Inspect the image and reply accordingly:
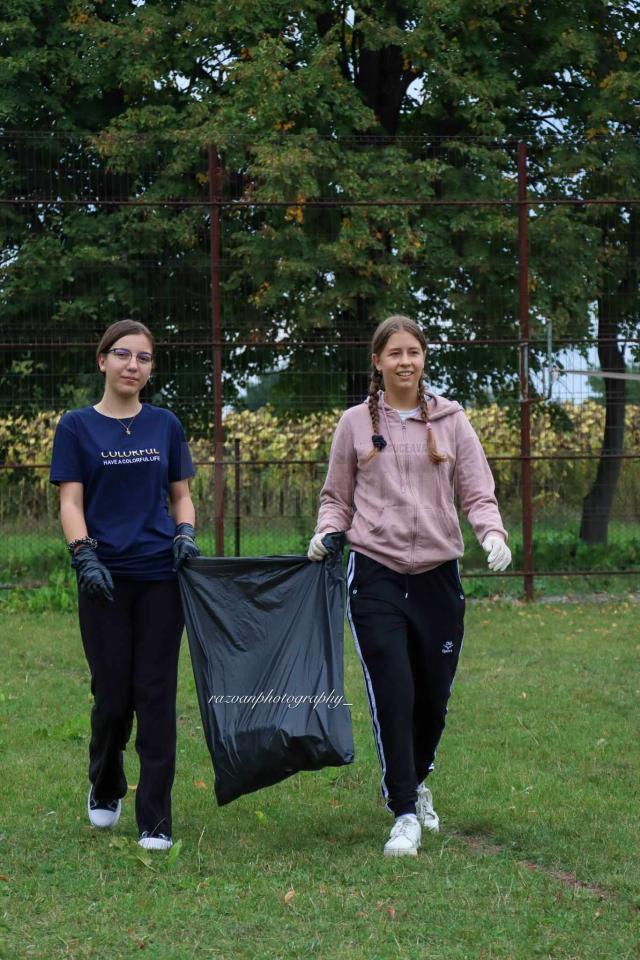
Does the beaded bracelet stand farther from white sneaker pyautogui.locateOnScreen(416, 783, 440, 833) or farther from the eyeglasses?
white sneaker pyautogui.locateOnScreen(416, 783, 440, 833)

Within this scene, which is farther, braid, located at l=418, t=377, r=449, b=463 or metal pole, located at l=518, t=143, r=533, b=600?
metal pole, located at l=518, t=143, r=533, b=600

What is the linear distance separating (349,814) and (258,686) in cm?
81

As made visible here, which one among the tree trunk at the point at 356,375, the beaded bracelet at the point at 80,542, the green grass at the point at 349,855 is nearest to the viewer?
the green grass at the point at 349,855

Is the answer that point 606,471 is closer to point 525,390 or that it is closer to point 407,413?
point 525,390

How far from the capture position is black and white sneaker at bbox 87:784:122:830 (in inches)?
199

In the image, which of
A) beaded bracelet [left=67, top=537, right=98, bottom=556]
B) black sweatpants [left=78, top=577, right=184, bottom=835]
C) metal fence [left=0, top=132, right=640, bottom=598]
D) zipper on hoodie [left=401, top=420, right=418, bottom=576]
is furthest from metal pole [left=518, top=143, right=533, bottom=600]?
beaded bracelet [left=67, top=537, right=98, bottom=556]

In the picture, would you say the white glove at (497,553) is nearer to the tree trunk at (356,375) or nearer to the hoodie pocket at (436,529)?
the hoodie pocket at (436,529)

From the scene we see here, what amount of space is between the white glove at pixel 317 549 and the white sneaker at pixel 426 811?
95 centimetres

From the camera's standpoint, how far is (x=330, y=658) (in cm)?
486

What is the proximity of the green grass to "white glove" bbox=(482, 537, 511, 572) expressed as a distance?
999 mm

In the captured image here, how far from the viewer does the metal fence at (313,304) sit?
40.8ft

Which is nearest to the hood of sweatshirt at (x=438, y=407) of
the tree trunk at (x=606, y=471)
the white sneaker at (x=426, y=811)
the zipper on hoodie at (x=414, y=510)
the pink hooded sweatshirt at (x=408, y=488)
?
the pink hooded sweatshirt at (x=408, y=488)

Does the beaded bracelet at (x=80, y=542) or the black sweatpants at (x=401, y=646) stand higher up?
the beaded bracelet at (x=80, y=542)

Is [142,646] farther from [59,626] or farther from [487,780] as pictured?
[59,626]
